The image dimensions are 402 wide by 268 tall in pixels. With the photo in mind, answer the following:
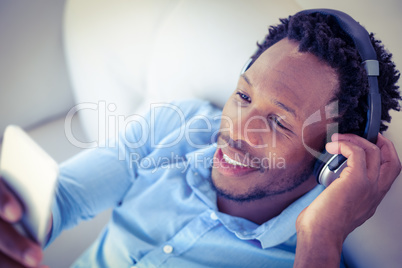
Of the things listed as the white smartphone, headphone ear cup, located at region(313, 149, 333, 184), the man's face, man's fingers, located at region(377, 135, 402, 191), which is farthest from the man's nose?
the white smartphone

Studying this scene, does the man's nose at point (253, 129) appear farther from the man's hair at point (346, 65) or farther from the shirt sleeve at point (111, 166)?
the shirt sleeve at point (111, 166)

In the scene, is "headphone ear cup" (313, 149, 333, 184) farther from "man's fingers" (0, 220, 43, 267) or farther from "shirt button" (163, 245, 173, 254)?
"man's fingers" (0, 220, 43, 267)

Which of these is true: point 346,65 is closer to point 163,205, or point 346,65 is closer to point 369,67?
point 369,67

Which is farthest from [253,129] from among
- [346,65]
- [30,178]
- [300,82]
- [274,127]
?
[30,178]

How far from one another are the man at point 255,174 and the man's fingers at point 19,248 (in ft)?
1.18

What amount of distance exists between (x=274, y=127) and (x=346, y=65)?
22 cm

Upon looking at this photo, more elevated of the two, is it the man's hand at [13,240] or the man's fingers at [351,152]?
the man's hand at [13,240]

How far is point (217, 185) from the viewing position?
2.90 ft

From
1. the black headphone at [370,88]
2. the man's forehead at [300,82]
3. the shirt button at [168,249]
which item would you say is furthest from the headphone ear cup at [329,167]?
the shirt button at [168,249]

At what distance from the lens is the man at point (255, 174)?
2.17 ft

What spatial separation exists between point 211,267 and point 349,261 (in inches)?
14.6

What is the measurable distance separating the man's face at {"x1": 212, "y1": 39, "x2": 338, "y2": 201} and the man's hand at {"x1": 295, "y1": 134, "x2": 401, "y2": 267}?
103 mm

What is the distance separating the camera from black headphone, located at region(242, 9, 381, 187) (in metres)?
0.66

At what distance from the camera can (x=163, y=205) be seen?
2.97 feet
